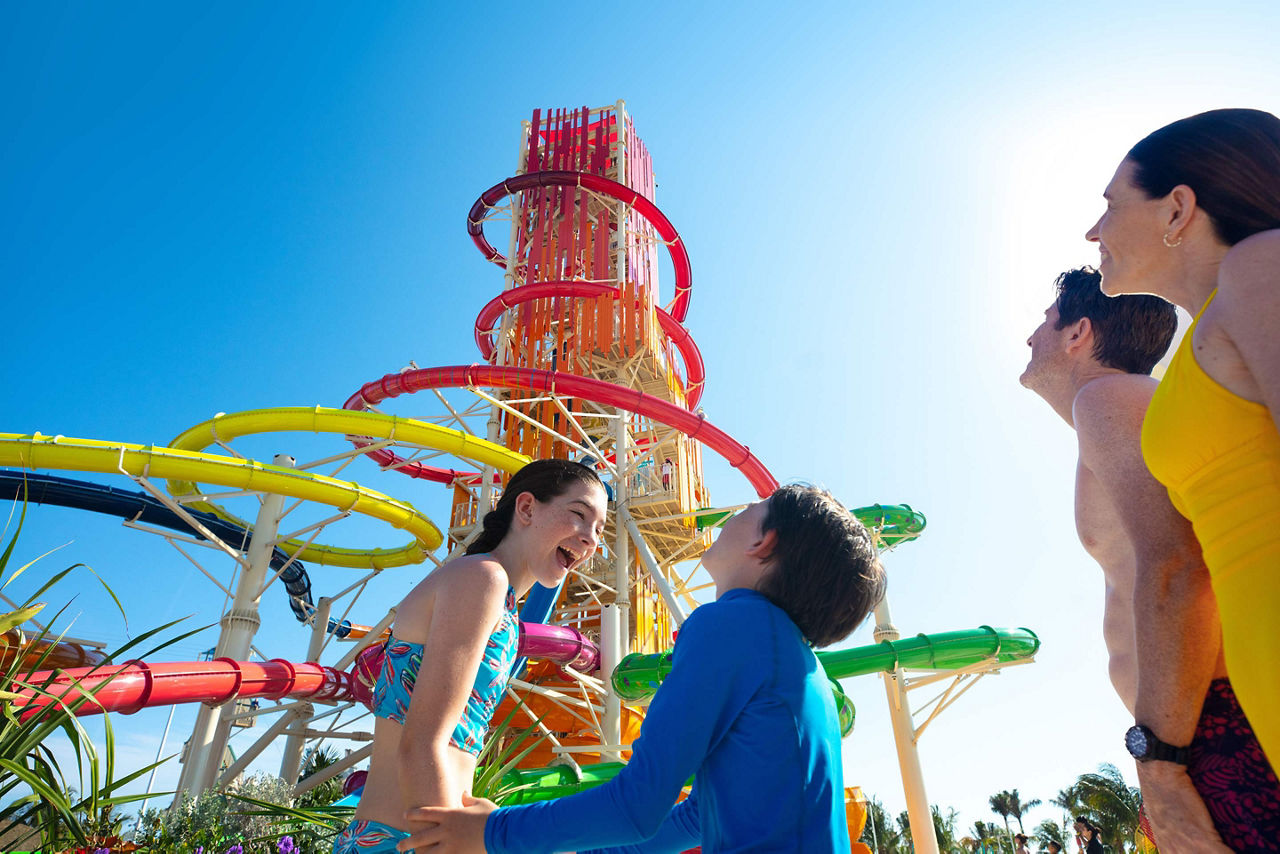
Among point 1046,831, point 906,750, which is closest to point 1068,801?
point 1046,831

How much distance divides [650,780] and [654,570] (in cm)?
1088

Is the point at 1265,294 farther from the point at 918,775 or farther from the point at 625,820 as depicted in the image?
the point at 918,775

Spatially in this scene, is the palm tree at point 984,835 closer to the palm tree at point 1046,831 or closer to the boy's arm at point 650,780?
the palm tree at point 1046,831

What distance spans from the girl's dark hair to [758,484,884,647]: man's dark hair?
655mm

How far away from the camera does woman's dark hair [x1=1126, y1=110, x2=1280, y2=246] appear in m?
1.32

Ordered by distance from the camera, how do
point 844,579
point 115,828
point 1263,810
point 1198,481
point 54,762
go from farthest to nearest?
point 115,828 < point 54,762 < point 844,579 < point 1198,481 < point 1263,810

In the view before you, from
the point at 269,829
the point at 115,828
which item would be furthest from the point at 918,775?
the point at 115,828

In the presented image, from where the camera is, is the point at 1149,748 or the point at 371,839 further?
the point at 371,839

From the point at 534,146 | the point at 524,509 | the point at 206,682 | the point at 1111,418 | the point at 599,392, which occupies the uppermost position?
the point at 534,146

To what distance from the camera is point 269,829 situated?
6.13 m

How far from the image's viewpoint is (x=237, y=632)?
10.8 m

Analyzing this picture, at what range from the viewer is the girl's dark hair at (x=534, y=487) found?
2.05 meters

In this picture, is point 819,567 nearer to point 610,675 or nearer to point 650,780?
point 650,780

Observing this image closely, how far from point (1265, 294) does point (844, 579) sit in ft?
2.78
